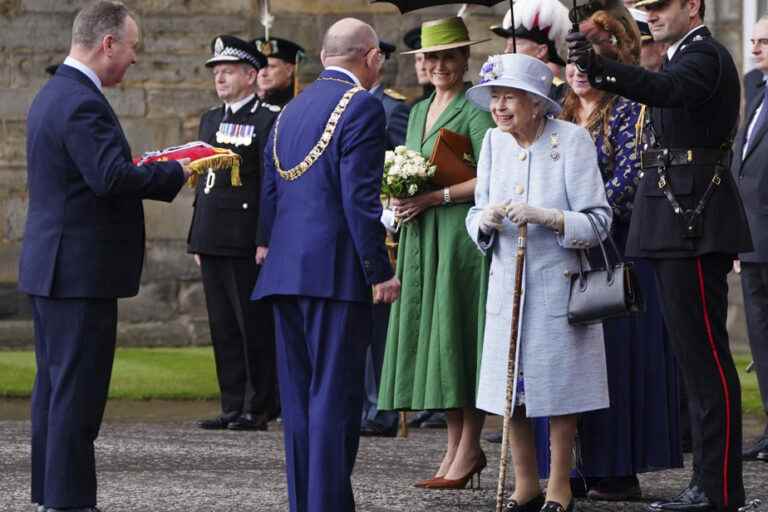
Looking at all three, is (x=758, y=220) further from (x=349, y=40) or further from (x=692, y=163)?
(x=349, y=40)

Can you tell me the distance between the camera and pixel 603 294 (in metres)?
6.37

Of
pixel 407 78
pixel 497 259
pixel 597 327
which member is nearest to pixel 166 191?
pixel 497 259

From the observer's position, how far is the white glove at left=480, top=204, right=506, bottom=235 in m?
6.50

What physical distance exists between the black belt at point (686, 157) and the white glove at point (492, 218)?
62 centimetres

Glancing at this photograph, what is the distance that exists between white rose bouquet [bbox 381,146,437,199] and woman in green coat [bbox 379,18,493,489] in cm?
7

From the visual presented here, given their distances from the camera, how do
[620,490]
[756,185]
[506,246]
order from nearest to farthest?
1. [506,246]
2. [620,490]
3. [756,185]

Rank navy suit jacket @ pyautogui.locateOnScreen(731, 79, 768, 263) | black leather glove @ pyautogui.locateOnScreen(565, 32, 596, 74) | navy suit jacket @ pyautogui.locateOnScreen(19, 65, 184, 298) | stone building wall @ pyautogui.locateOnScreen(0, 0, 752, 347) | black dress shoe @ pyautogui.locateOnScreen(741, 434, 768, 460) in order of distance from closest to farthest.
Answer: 1. black leather glove @ pyautogui.locateOnScreen(565, 32, 596, 74)
2. navy suit jacket @ pyautogui.locateOnScreen(19, 65, 184, 298)
3. black dress shoe @ pyautogui.locateOnScreen(741, 434, 768, 460)
4. navy suit jacket @ pyautogui.locateOnScreen(731, 79, 768, 263)
5. stone building wall @ pyautogui.locateOnScreen(0, 0, 752, 347)

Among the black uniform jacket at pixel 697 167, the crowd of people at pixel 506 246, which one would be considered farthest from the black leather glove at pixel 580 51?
the black uniform jacket at pixel 697 167

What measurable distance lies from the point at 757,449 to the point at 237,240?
10.2 feet

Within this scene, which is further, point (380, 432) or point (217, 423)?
point (217, 423)

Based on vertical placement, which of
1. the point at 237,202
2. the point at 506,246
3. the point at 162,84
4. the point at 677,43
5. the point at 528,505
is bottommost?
the point at 528,505

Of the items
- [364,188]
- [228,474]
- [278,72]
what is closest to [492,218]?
[364,188]

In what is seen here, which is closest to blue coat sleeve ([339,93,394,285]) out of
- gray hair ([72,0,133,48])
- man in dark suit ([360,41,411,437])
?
gray hair ([72,0,133,48])

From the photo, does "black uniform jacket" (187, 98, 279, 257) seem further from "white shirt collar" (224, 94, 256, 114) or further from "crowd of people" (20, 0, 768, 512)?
"crowd of people" (20, 0, 768, 512)
